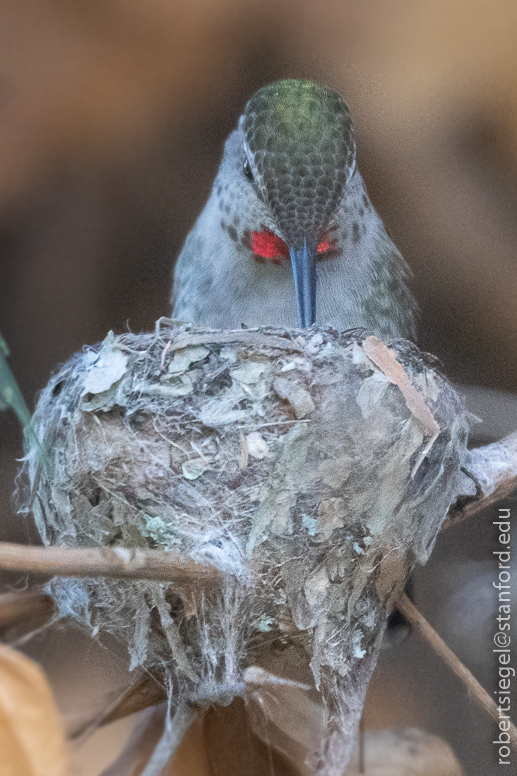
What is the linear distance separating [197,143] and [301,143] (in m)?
0.16

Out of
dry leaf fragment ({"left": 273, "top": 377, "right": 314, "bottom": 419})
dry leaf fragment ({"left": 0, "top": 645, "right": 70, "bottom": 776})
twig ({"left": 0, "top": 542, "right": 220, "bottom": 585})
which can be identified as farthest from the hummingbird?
dry leaf fragment ({"left": 0, "top": 645, "right": 70, "bottom": 776})

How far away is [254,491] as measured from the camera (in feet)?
2.72

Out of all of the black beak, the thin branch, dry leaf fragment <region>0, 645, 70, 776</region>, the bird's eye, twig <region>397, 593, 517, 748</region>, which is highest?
the bird's eye

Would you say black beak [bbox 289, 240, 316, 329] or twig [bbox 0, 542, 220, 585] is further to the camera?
black beak [bbox 289, 240, 316, 329]

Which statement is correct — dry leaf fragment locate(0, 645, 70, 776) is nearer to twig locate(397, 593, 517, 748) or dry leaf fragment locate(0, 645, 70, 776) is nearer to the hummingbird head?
twig locate(397, 593, 517, 748)

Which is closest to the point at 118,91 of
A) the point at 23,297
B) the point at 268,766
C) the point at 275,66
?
the point at 275,66

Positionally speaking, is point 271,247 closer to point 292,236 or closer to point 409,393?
point 292,236

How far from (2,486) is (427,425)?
0.65 meters

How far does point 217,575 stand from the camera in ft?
2.73

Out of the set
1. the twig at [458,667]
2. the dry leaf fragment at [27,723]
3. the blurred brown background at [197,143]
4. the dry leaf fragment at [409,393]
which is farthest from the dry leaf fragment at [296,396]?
the dry leaf fragment at [27,723]

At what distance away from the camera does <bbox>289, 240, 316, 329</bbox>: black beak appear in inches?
36.1

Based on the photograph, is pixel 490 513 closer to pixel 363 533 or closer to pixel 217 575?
pixel 363 533

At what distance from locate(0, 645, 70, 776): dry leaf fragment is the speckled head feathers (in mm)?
778

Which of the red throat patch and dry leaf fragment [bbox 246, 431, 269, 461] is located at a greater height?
the red throat patch
